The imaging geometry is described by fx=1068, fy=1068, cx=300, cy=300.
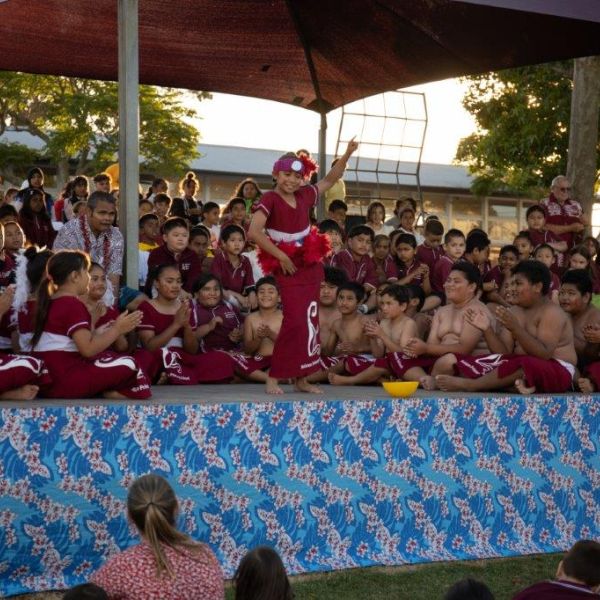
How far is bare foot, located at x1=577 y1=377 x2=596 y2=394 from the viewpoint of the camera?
18.6 ft

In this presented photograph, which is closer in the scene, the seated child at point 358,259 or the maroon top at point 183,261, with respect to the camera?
the maroon top at point 183,261

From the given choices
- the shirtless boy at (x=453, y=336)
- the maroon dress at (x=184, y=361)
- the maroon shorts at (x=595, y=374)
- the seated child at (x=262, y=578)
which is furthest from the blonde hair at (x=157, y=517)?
the maroon shorts at (x=595, y=374)

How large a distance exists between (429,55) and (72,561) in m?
4.80

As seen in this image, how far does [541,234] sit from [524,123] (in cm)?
792

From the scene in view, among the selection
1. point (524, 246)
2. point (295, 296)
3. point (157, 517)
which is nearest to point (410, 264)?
point (524, 246)

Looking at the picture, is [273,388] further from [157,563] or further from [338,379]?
[157,563]

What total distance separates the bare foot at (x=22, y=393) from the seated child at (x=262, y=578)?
2188mm

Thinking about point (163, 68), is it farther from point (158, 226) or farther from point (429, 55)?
point (429, 55)

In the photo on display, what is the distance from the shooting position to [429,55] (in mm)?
7797

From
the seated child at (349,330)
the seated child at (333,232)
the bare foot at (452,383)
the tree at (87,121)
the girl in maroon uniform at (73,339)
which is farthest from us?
the tree at (87,121)

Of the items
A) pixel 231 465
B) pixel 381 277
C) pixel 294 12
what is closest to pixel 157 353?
pixel 231 465

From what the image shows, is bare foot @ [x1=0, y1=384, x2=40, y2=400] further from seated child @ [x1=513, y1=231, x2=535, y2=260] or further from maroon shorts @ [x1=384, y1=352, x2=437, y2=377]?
seated child @ [x1=513, y1=231, x2=535, y2=260]

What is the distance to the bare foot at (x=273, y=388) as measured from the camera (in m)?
5.39

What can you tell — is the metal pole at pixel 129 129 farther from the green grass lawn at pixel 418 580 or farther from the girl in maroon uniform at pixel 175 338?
the green grass lawn at pixel 418 580
